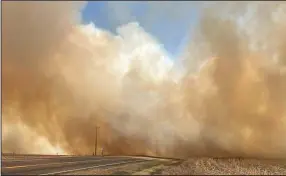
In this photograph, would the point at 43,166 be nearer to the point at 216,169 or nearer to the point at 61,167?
the point at 61,167

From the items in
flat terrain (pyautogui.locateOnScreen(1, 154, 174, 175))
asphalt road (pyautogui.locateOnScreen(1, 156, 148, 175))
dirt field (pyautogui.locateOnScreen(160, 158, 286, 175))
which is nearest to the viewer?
asphalt road (pyautogui.locateOnScreen(1, 156, 148, 175))

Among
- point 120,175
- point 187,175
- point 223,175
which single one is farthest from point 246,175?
point 120,175

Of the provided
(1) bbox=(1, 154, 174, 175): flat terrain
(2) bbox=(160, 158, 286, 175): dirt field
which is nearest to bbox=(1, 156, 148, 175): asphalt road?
(1) bbox=(1, 154, 174, 175): flat terrain

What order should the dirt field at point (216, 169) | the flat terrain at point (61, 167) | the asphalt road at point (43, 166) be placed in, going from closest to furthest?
the asphalt road at point (43, 166) → the flat terrain at point (61, 167) → the dirt field at point (216, 169)

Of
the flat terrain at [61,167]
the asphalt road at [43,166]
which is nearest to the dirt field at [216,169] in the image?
the flat terrain at [61,167]

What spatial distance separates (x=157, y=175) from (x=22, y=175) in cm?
899

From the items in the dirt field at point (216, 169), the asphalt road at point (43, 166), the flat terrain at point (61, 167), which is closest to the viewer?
the asphalt road at point (43, 166)

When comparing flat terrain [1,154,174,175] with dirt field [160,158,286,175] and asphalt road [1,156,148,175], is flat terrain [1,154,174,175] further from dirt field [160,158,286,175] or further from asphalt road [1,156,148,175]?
dirt field [160,158,286,175]

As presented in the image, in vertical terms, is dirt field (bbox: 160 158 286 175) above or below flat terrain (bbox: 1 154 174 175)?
below

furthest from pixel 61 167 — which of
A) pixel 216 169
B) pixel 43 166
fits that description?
pixel 216 169

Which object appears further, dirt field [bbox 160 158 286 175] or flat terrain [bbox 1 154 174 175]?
dirt field [bbox 160 158 286 175]

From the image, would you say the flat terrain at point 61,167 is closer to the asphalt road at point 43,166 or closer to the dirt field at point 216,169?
the asphalt road at point 43,166

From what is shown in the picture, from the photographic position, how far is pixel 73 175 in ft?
81.3

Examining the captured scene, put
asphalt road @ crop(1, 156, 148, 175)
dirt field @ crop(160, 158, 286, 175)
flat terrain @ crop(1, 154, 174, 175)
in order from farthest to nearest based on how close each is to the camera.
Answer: dirt field @ crop(160, 158, 286, 175) < flat terrain @ crop(1, 154, 174, 175) < asphalt road @ crop(1, 156, 148, 175)
